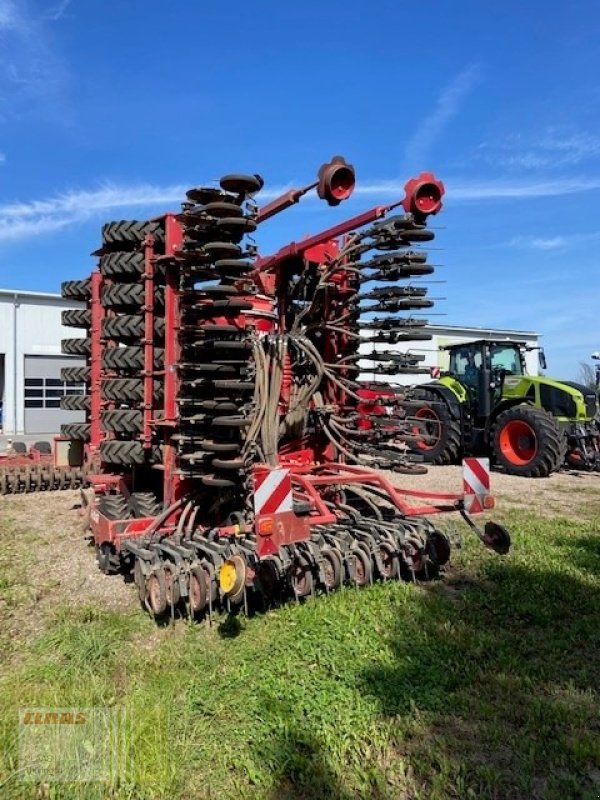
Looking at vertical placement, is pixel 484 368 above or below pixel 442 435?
above

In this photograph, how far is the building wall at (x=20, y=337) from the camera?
23.6 m

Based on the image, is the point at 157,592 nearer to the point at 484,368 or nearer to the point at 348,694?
the point at 348,694

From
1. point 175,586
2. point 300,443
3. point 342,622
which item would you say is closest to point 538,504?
point 300,443

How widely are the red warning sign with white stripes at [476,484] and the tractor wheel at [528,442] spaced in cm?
701

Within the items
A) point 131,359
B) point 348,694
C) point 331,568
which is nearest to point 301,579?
point 331,568

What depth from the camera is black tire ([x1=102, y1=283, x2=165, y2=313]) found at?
5.40 metres

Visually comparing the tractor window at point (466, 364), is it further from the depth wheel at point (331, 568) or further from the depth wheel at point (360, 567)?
the depth wheel at point (331, 568)

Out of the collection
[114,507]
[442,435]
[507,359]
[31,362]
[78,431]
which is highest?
[31,362]

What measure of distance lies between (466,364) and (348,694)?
36.5 feet

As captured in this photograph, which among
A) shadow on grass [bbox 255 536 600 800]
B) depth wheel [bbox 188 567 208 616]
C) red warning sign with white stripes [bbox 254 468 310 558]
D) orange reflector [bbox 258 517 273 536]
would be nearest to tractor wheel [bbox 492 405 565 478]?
shadow on grass [bbox 255 536 600 800]

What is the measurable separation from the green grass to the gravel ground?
327 millimetres

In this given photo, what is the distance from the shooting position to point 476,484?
494 cm

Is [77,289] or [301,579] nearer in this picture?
[301,579]

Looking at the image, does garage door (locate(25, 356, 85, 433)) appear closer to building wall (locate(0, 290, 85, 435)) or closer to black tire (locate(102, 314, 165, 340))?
→ building wall (locate(0, 290, 85, 435))
